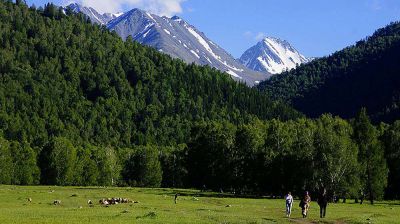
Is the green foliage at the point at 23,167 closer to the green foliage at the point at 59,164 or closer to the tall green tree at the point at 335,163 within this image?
the green foliage at the point at 59,164

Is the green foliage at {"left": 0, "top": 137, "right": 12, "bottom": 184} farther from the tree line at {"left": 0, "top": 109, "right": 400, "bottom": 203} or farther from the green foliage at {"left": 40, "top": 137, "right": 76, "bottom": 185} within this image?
the green foliage at {"left": 40, "top": 137, "right": 76, "bottom": 185}

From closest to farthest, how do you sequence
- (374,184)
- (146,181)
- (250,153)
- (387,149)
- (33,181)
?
1. (374,184)
2. (250,153)
3. (387,149)
4. (33,181)
5. (146,181)

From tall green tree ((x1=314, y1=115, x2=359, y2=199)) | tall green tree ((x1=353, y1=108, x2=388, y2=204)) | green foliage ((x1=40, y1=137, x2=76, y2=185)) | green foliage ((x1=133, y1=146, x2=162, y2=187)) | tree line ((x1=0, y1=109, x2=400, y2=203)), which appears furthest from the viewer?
green foliage ((x1=133, y1=146, x2=162, y2=187))

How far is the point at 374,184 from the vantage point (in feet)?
339

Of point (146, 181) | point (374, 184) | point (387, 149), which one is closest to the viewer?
point (374, 184)

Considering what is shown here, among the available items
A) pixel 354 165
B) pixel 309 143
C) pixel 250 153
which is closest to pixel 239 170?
pixel 250 153

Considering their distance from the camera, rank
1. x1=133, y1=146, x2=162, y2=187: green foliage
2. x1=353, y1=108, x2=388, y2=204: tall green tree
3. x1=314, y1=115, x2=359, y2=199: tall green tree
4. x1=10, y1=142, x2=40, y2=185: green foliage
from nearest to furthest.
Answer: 1. x1=314, y1=115, x2=359, y2=199: tall green tree
2. x1=353, y1=108, x2=388, y2=204: tall green tree
3. x1=10, y1=142, x2=40, y2=185: green foliage
4. x1=133, y1=146, x2=162, y2=187: green foliage

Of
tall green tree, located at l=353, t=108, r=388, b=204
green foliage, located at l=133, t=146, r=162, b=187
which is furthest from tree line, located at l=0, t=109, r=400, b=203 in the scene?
green foliage, located at l=133, t=146, r=162, b=187

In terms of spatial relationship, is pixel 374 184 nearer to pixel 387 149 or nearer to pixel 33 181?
pixel 387 149

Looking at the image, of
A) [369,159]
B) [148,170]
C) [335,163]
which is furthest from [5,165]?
[369,159]

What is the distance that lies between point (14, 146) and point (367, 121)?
125162mm

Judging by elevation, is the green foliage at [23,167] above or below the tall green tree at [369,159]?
below

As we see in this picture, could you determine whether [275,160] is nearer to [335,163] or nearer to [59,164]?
[335,163]

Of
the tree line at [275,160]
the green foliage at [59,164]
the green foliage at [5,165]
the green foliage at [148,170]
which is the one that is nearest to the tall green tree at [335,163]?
the tree line at [275,160]
